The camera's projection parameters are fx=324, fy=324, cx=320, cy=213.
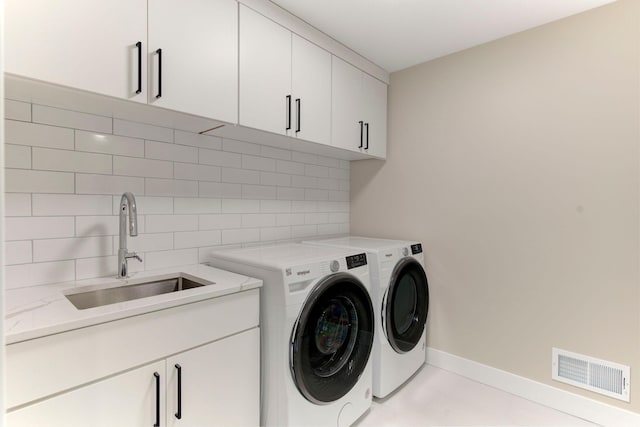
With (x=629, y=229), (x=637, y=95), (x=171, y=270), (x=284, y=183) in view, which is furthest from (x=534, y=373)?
(x=171, y=270)

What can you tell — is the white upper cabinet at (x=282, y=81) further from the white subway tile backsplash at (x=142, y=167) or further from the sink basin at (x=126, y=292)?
the sink basin at (x=126, y=292)

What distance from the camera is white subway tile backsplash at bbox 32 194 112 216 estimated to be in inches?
54.6

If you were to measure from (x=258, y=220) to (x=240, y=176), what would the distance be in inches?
12.9

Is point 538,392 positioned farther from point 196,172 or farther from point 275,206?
point 196,172

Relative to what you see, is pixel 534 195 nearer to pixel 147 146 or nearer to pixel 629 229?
pixel 629 229

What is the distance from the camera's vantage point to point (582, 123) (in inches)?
73.3

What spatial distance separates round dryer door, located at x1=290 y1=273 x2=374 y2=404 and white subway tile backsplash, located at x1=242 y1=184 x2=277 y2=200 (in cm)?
88

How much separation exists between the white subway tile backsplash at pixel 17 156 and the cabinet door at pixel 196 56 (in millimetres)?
568

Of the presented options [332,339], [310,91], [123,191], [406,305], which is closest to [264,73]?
[310,91]

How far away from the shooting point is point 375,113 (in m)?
2.56

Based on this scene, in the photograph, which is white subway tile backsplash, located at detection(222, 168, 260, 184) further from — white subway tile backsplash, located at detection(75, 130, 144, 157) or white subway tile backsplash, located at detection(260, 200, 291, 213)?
white subway tile backsplash, located at detection(75, 130, 144, 157)

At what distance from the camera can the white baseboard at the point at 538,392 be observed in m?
1.79

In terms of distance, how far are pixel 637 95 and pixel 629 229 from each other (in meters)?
0.71

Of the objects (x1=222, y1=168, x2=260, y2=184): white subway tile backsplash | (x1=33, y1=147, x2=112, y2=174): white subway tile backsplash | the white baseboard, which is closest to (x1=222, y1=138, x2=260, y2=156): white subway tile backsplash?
(x1=222, y1=168, x2=260, y2=184): white subway tile backsplash
